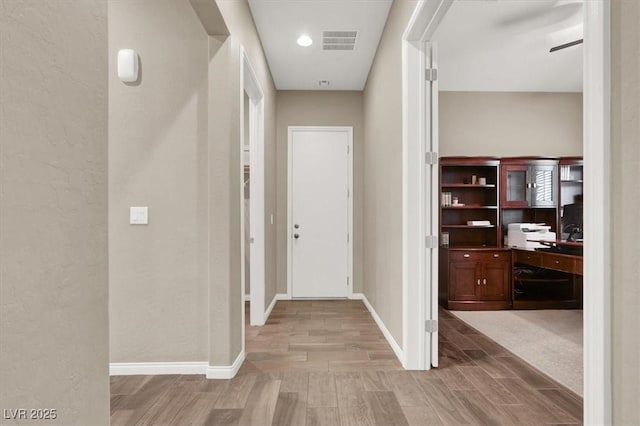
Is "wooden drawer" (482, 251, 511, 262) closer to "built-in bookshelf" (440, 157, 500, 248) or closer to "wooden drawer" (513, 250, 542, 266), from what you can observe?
"wooden drawer" (513, 250, 542, 266)

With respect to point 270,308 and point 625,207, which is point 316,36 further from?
point 625,207

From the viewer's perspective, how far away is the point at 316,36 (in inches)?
149

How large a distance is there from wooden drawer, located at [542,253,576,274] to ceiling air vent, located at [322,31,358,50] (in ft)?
10.1

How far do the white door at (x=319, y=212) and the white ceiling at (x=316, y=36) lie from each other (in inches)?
29.7

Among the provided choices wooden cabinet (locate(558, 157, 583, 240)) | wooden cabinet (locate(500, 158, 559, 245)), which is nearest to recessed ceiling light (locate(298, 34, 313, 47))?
wooden cabinet (locate(500, 158, 559, 245))

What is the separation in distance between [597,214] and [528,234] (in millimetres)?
Result: 4133

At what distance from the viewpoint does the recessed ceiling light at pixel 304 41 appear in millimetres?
3787

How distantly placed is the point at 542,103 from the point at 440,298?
321 cm

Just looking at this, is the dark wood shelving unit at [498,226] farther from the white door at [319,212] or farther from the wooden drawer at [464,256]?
the white door at [319,212]

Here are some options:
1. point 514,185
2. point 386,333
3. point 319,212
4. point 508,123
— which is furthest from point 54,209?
point 508,123

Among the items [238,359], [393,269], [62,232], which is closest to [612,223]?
[62,232]

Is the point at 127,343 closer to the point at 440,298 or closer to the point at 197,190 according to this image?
the point at 197,190

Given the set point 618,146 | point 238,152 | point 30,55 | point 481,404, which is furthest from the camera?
point 238,152

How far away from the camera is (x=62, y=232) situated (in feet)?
2.95
